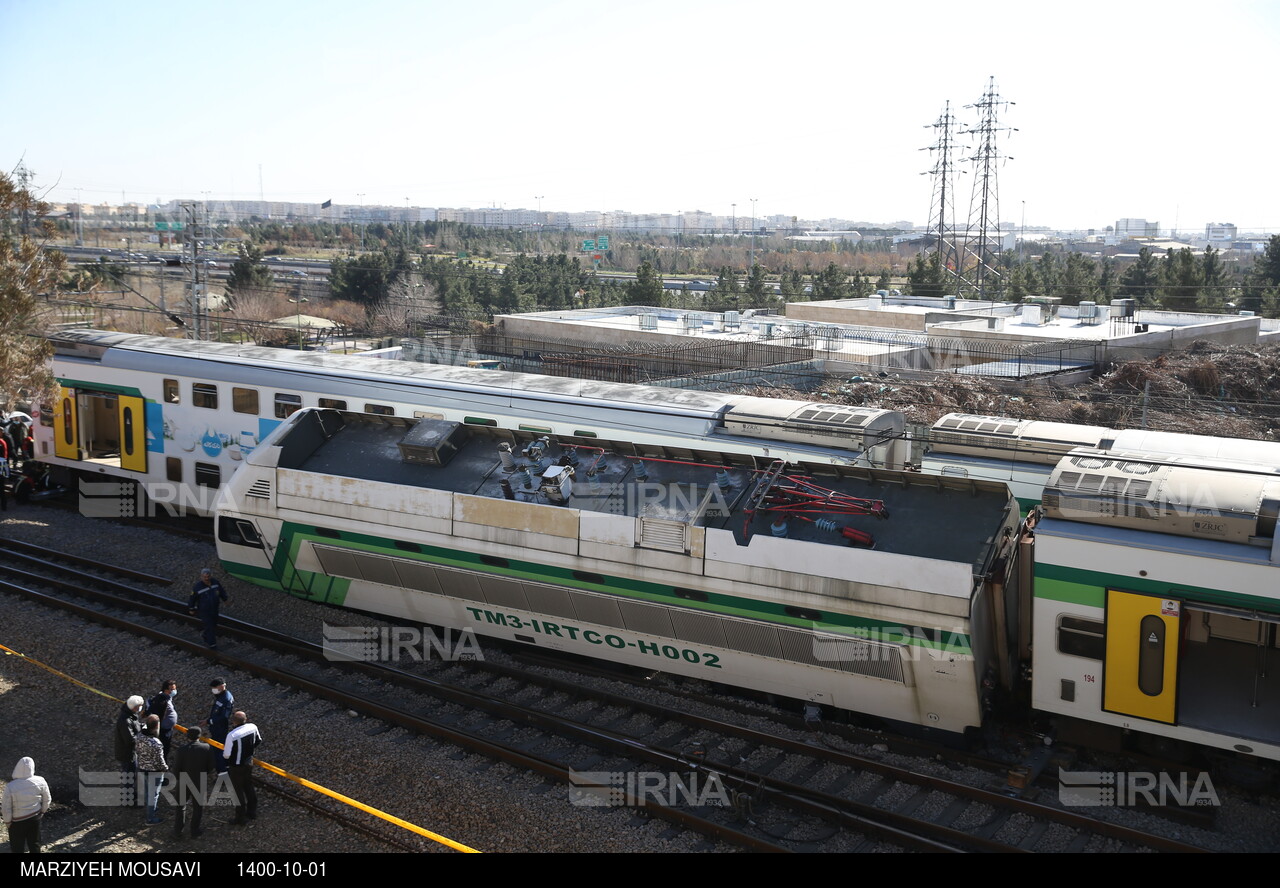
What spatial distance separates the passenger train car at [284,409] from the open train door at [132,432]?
0.09 ft

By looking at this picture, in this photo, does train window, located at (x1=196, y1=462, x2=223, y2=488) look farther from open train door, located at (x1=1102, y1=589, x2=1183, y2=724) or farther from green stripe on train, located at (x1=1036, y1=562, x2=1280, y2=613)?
open train door, located at (x1=1102, y1=589, x2=1183, y2=724)

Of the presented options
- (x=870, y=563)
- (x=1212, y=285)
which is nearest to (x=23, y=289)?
(x=870, y=563)

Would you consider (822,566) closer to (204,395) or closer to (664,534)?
(664,534)

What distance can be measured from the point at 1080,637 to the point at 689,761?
177 inches

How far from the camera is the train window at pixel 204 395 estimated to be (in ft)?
68.9

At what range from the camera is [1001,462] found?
15.2 meters

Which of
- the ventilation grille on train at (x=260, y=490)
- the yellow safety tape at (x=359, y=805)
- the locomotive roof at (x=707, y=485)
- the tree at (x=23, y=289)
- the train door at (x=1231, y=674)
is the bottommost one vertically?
the yellow safety tape at (x=359, y=805)

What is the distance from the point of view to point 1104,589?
10398 mm

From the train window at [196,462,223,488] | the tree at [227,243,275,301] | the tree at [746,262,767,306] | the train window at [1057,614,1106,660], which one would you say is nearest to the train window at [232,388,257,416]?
the train window at [196,462,223,488]

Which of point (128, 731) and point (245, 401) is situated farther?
point (245, 401)

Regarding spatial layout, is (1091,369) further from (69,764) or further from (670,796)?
(69,764)

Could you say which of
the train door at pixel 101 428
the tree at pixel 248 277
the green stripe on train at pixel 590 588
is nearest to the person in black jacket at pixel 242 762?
the green stripe on train at pixel 590 588

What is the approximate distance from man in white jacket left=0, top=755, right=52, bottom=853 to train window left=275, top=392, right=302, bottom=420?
37.3 ft

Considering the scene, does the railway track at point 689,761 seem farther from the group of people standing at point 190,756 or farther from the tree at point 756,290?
the tree at point 756,290
